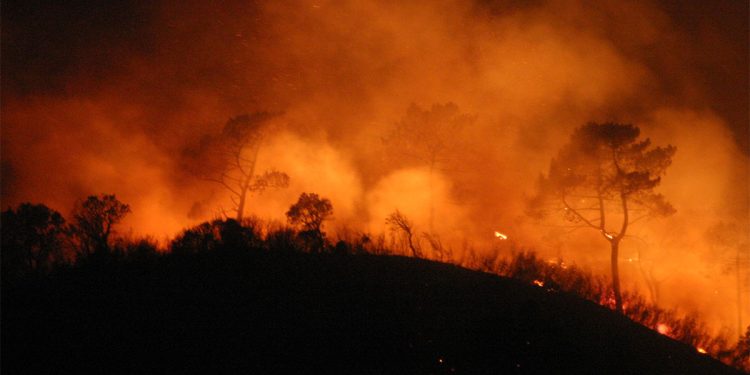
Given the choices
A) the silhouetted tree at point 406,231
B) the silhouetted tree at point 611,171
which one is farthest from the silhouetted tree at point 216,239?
the silhouetted tree at point 611,171

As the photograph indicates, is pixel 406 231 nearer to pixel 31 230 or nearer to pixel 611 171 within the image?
pixel 31 230

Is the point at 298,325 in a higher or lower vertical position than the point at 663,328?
lower

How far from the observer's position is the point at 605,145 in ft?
66.3

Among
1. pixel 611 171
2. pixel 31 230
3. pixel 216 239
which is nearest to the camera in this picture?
pixel 216 239

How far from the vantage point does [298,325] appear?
18.4ft

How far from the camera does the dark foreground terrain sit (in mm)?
4926

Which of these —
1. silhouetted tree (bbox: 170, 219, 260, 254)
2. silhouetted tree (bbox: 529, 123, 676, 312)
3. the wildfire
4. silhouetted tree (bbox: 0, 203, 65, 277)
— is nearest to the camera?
silhouetted tree (bbox: 170, 219, 260, 254)

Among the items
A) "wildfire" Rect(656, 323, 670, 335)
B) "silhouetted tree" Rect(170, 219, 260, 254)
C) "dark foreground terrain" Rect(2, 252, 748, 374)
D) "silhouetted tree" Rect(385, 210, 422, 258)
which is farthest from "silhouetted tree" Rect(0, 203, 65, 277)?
"wildfire" Rect(656, 323, 670, 335)

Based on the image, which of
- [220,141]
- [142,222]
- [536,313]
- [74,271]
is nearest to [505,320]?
[536,313]

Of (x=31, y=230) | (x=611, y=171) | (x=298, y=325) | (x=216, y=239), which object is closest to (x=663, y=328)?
(x=298, y=325)

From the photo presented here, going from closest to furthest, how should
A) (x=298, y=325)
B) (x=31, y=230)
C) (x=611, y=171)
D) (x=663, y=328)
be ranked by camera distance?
(x=298, y=325) < (x=663, y=328) < (x=31, y=230) < (x=611, y=171)

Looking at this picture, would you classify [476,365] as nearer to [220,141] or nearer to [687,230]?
[220,141]

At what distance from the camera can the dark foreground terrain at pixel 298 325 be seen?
194 inches

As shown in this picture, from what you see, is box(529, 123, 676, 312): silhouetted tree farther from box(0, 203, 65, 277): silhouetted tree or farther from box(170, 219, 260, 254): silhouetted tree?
box(0, 203, 65, 277): silhouetted tree
